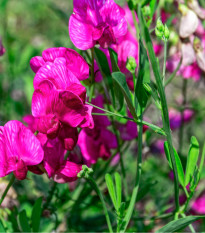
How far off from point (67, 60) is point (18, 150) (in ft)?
0.62

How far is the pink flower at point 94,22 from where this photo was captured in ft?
2.52

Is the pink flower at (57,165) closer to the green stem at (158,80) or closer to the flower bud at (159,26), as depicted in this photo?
the green stem at (158,80)

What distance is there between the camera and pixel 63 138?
735 millimetres

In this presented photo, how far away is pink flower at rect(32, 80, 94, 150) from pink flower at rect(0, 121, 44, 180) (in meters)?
0.03

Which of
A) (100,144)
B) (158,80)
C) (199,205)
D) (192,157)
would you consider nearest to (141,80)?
(158,80)

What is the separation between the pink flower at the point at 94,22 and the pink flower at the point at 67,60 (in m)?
0.04

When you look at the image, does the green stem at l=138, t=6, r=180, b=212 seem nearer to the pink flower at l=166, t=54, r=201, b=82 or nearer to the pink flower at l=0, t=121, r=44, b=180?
the pink flower at l=0, t=121, r=44, b=180

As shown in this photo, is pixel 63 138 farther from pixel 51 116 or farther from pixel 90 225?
pixel 90 225

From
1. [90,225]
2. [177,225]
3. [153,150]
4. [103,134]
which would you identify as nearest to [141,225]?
[90,225]

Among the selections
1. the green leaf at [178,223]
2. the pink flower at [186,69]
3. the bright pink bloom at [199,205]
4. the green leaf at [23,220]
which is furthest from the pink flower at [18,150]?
the bright pink bloom at [199,205]

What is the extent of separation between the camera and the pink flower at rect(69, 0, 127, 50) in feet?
2.52

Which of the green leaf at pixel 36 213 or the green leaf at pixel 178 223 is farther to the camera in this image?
the green leaf at pixel 36 213

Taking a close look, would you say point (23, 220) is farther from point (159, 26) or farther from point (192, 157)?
point (159, 26)

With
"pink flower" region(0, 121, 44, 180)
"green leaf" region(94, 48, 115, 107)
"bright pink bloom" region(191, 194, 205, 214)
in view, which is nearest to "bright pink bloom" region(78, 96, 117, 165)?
"green leaf" region(94, 48, 115, 107)
